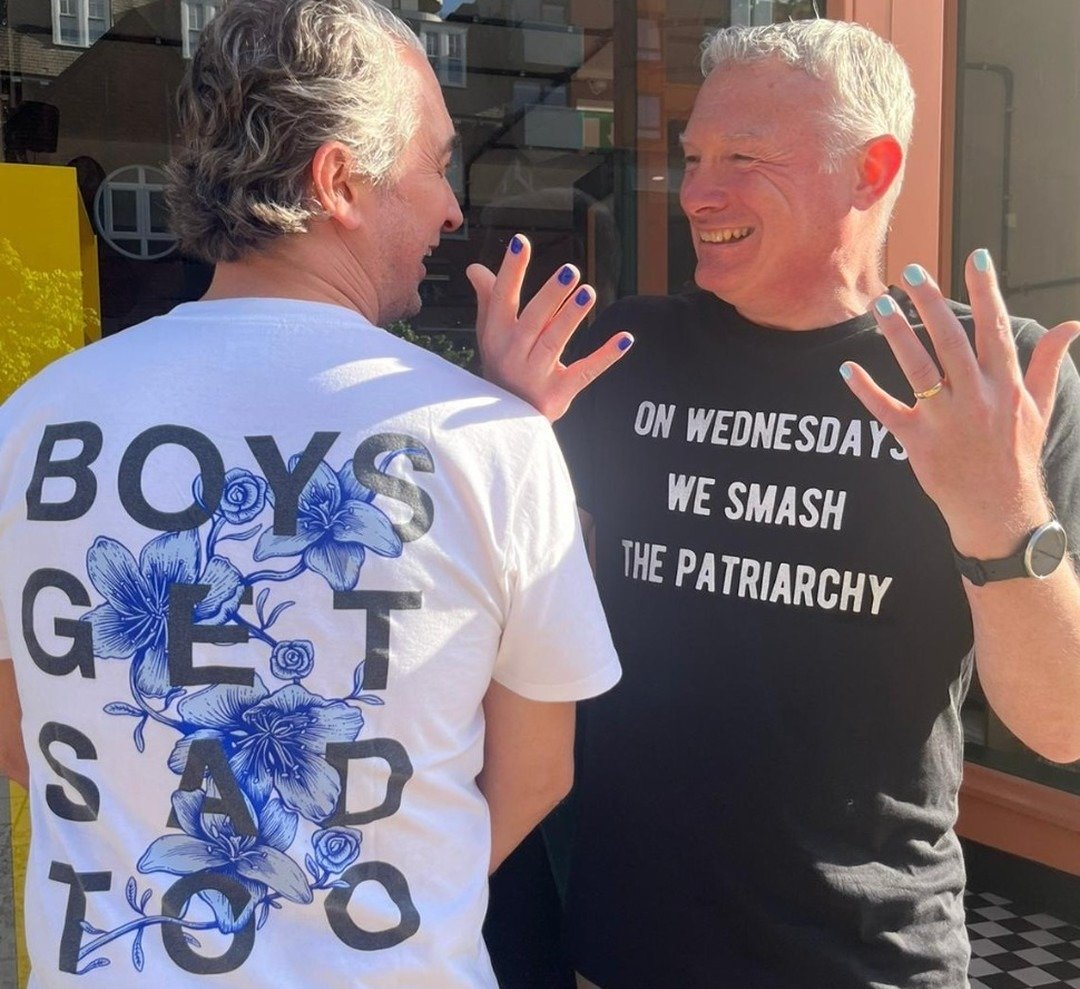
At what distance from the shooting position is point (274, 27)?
3.50 ft

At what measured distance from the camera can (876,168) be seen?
1.59 m

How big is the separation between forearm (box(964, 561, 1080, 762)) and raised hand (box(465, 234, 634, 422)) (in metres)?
0.46

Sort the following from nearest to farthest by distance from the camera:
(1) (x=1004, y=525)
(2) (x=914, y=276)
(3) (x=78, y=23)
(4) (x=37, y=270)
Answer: (2) (x=914, y=276)
(1) (x=1004, y=525)
(4) (x=37, y=270)
(3) (x=78, y=23)

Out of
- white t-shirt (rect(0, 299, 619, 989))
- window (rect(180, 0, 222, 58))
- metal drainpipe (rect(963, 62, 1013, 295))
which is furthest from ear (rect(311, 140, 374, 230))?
metal drainpipe (rect(963, 62, 1013, 295))

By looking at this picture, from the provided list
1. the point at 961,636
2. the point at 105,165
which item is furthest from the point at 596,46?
the point at 961,636

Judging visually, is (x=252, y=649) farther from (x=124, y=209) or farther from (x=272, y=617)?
(x=124, y=209)

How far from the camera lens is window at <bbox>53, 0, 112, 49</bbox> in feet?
11.4

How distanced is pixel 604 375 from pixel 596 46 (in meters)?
2.17

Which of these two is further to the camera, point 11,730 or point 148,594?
point 11,730

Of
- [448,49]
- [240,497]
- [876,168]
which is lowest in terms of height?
[240,497]

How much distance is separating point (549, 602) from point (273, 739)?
26cm

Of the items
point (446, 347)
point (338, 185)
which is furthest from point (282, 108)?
point (446, 347)

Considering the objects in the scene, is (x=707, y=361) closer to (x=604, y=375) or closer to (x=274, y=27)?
(x=604, y=375)

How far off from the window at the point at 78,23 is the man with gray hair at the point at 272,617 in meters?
2.79
